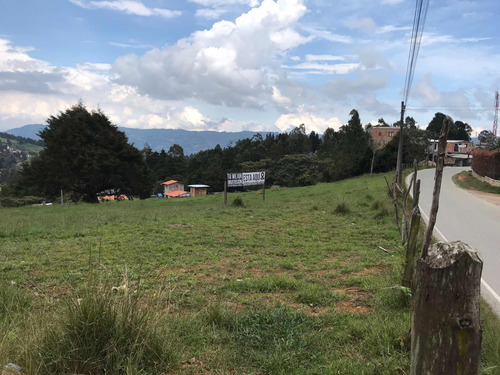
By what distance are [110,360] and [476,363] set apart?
2.34 meters

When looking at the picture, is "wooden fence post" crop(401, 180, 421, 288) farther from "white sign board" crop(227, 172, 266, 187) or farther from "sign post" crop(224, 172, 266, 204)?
"white sign board" crop(227, 172, 266, 187)

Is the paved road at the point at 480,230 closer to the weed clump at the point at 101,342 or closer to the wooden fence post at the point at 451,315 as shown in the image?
the wooden fence post at the point at 451,315

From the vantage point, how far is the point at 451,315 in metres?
1.72

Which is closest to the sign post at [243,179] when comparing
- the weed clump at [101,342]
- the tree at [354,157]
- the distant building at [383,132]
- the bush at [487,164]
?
the weed clump at [101,342]

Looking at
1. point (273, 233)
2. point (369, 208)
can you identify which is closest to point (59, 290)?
point (273, 233)

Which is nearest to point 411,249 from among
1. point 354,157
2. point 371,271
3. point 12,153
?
point 371,271

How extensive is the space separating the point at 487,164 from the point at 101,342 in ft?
114

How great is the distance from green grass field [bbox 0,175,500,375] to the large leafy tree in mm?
19113

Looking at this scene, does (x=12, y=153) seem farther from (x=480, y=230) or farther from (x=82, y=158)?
(x=480, y=230)

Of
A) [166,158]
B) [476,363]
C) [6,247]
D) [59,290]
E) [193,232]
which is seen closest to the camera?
[476,363]

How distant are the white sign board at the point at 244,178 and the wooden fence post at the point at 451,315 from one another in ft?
55.1

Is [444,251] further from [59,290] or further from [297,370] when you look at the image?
[59,290]

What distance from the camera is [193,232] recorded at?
1005 cm

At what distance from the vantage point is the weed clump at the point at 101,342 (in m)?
2.62
